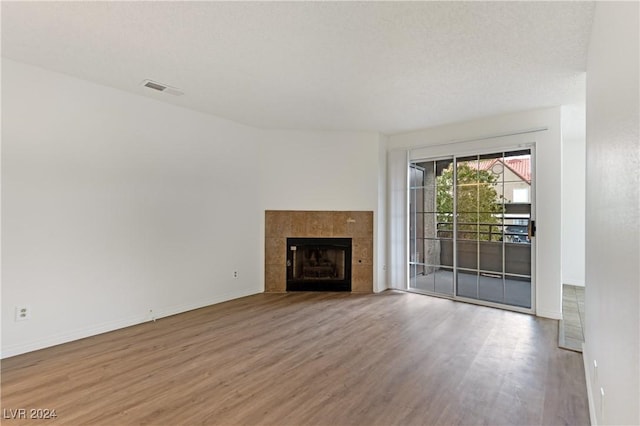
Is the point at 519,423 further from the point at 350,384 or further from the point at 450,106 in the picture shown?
the point at 450,106

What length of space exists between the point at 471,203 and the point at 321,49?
3.32 metres

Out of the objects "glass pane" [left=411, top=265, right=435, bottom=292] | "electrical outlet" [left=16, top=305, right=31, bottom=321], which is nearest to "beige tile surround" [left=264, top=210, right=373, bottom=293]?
"glass pane" [left=411, top=265, right=435, bottom=292]

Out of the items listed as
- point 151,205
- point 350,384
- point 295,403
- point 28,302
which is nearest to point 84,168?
point 151,205

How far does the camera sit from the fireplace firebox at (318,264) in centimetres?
523

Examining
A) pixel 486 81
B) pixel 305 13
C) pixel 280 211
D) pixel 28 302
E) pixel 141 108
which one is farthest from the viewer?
pixel 280 211

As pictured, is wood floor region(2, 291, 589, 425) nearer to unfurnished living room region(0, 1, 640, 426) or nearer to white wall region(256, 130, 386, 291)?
unfurnished living room region(0, 1, 640, 426)

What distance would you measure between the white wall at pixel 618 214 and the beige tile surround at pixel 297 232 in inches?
140

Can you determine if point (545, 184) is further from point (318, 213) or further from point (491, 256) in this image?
point (318, 213)

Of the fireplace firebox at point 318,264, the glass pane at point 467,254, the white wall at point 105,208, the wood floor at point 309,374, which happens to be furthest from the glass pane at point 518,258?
the white wall at point 105,208

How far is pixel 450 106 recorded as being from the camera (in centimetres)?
393

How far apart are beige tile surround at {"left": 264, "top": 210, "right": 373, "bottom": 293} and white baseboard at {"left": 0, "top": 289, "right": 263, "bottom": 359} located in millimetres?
823

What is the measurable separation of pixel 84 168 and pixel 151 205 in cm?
78

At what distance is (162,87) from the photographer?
3.44 m

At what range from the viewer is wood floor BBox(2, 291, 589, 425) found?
2043 mm
